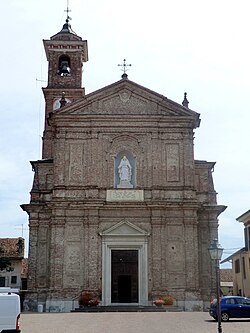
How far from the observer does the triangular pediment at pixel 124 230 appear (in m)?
33.7

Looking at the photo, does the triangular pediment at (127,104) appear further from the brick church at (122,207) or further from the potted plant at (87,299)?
the potted plant at (87,299)

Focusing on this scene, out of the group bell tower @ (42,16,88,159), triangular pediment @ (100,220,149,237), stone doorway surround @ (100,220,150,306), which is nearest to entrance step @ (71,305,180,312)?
stone doorway surround @ (100,220,150,306)

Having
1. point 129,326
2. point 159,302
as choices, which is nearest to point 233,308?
point 129,326

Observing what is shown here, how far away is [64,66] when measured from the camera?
46969 millimetres

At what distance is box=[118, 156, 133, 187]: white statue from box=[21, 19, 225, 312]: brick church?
0.21 feet

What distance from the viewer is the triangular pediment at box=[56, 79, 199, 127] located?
35750mm

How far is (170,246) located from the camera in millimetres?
33875

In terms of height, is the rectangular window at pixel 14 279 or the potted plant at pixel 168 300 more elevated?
the rectangular window at pixel 14 279

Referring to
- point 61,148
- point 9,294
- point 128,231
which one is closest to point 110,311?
point 128,231

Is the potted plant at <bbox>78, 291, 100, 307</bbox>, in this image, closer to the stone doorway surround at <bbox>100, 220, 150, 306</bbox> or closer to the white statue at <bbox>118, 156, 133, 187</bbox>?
the stone doorway surround at <bbox>100, 220, 150, 306</bbox>

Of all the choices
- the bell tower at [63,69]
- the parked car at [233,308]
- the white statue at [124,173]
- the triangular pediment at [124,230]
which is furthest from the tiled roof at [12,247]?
the parked car at [233,308]

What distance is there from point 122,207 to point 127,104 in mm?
6902

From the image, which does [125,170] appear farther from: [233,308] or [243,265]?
[243,265]

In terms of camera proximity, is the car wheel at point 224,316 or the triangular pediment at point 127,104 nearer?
the car wheel at point 224,316
